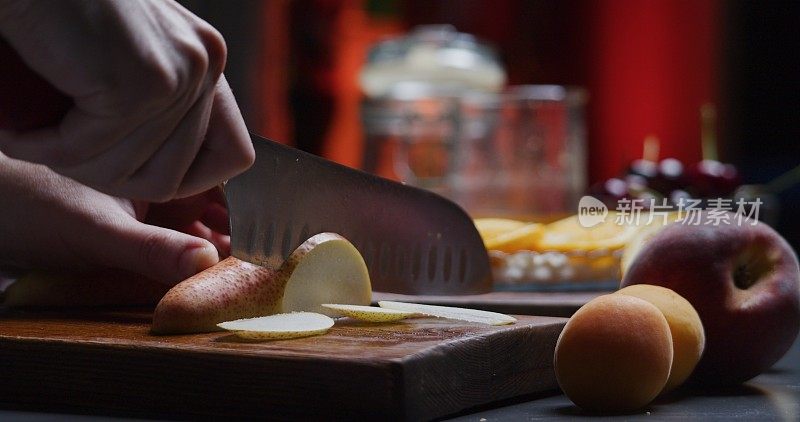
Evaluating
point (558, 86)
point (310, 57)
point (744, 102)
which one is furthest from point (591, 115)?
point (310, 57)

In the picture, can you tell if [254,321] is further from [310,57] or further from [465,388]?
[310,57]

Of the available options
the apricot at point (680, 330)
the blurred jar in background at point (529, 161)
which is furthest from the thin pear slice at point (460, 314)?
the blurred jar in background at point (529, 161)

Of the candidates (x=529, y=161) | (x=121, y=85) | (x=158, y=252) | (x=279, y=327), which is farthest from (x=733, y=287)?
(x=529, y=161)

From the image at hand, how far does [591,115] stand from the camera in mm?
6164

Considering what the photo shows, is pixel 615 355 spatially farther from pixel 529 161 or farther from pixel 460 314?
pixel 529 161

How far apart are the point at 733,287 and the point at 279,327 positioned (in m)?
0.54

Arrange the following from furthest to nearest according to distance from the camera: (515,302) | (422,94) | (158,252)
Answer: (422,94) < (515,302) < (158,252)

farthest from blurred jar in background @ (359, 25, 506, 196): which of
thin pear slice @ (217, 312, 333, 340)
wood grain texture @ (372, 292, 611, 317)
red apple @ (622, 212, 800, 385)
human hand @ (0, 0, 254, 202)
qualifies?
human hand @ (0, 0, 254, 202)

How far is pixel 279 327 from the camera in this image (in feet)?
3.73

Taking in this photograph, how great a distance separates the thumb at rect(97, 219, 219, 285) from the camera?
54.5 inches

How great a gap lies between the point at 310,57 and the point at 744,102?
2.43 m

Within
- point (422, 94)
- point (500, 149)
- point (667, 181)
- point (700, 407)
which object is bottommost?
point (700, 407)

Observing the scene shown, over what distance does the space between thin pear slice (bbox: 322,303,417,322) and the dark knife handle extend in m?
0.56

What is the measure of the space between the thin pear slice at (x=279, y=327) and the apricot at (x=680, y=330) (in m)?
0.33
